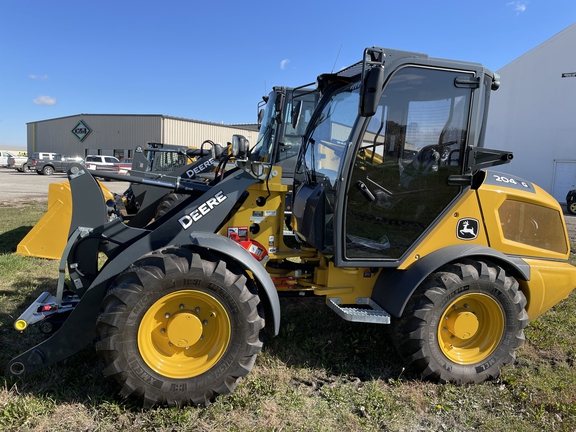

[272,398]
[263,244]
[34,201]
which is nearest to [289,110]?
[263,244]

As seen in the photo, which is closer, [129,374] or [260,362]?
[129,374]

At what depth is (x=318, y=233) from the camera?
11.4 ft

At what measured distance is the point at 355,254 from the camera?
3375 mm

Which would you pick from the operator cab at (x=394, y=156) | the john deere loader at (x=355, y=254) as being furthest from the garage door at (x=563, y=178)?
the operator cab at (x=394, y=156)

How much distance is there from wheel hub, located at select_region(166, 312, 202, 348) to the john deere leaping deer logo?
223cm

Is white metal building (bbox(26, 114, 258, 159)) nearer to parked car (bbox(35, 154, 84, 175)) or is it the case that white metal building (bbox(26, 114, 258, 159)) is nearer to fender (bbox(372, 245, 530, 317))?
parked car (bbox(35, 154, 84, 175))

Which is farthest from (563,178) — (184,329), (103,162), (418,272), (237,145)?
(103,162)

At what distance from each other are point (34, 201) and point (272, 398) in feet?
46.5

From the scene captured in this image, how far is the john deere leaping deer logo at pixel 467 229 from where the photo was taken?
346 cm

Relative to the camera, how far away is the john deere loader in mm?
2906

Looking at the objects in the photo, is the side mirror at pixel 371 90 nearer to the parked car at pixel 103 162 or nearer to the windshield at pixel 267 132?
the windshield at pixel 267 132

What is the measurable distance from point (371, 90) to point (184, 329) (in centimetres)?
212

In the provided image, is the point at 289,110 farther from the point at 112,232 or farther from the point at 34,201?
the point at 34,201

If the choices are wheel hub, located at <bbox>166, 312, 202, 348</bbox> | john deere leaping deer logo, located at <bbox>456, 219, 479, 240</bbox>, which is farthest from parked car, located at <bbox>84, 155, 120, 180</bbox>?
john deere leaping deer logo, located at <bbox>456, 219, 479, 240</bbox>
